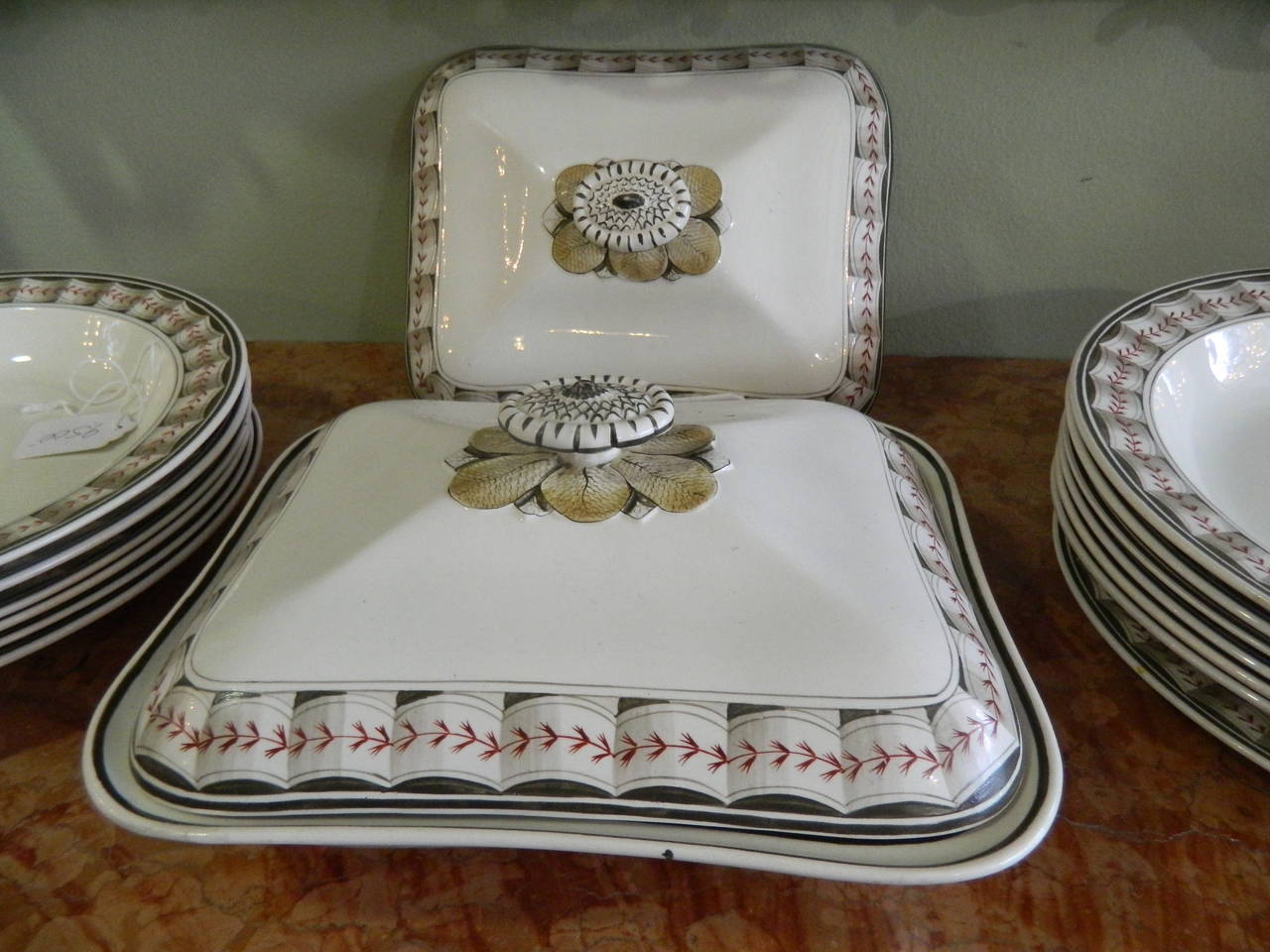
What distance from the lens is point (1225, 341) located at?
61 cm

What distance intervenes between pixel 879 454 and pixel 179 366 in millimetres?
468

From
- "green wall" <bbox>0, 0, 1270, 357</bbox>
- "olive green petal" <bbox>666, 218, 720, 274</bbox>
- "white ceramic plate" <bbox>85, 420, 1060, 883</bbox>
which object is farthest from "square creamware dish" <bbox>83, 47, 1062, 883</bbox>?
"green wall" <bbox>0, 0, 1270, 357</bbox>

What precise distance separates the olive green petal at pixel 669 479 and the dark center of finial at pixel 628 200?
0.75ft

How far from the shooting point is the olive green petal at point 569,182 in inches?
26.0

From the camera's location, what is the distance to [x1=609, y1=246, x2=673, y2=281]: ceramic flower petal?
651mm

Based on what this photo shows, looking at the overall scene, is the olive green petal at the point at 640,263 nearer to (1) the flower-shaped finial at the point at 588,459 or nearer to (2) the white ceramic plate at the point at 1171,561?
(1) the flower-shaped finial at the point at 588,459

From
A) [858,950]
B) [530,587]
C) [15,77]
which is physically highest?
[15,77]

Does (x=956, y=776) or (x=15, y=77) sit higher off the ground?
(x=15, y=77)

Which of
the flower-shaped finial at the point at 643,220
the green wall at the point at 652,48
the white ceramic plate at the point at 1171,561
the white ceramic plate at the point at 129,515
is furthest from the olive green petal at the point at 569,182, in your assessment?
the white ceramic plate at the point at 1171,561

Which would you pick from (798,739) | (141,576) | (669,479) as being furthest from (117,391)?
(798,739)

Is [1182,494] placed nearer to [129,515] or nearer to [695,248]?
[695,248]

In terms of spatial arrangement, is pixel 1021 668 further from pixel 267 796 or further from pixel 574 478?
pixel 267 796

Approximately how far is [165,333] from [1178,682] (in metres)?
0.68

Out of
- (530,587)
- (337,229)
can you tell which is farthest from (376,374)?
(530,587)
